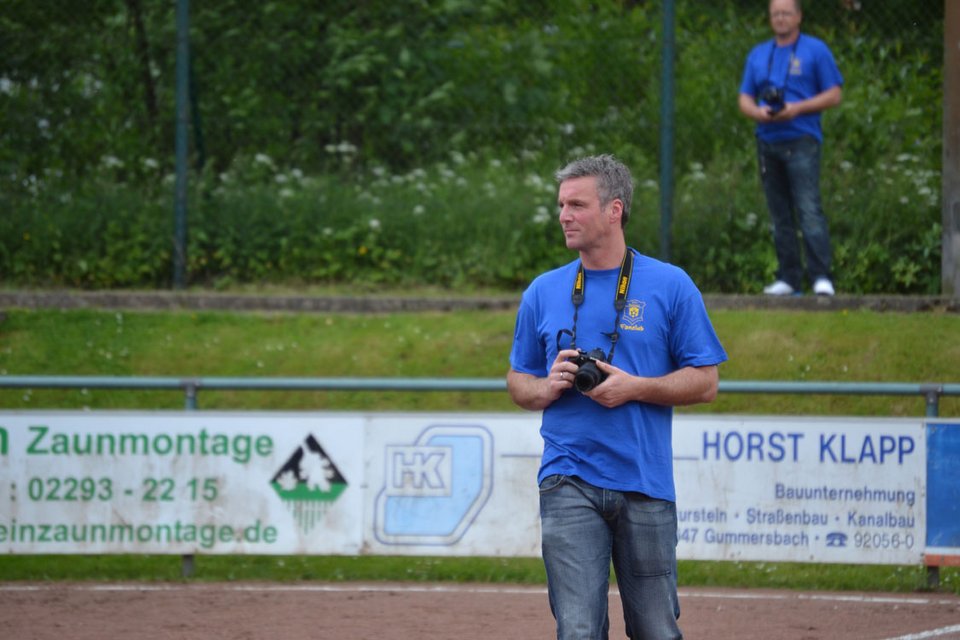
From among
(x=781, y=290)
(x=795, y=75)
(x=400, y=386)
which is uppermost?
(x=795, y=75)

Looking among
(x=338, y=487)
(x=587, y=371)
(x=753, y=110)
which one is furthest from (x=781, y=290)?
(x=587, y=371)

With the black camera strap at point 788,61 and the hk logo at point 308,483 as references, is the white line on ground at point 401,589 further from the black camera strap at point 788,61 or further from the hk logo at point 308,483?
the black camera strap at point 788,61

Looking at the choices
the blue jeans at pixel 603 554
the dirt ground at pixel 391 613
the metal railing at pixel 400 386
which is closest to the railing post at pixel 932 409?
the metal railing at pixel 400 386

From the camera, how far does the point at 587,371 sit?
170 inches

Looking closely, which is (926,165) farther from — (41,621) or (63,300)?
(41,621)

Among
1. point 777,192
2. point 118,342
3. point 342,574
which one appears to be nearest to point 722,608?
point 342,574

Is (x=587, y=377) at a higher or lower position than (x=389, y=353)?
higher

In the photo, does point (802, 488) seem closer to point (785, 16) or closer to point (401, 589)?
point (401, 589)

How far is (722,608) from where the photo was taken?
748 centimetres

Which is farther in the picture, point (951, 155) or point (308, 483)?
point (951, 155)

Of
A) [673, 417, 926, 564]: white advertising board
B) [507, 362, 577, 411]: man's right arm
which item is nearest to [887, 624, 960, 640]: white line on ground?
[673, 417, 926, 564]: white advertising board

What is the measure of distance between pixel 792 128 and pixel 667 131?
1.15 meters

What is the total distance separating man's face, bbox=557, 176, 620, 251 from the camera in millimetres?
4539

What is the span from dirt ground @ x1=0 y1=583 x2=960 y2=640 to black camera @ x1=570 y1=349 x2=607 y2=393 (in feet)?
9.08
